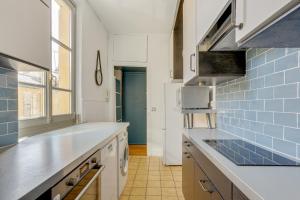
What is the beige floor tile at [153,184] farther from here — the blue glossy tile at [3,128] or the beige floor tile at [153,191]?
the blue glossy tile at [3,128]

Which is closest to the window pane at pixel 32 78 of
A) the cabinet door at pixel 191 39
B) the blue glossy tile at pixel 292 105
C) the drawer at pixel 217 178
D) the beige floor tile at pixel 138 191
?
the cabinet door at pixel 191 39

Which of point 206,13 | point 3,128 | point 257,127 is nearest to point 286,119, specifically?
point 257,127

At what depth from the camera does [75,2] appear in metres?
2.88

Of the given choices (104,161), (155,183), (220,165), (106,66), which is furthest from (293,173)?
(106,66)

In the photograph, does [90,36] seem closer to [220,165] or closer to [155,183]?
[155,183]

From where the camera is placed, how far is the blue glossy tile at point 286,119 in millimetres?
1110

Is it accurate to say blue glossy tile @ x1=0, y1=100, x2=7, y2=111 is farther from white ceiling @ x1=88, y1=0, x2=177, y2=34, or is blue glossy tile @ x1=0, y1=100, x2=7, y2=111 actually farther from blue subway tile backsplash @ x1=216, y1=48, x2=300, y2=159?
white ceiling @ x1=88, y1=0, x2=177, y2=34

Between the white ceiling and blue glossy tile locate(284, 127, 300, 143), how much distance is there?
2.50 meters

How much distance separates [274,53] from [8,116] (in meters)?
1.77

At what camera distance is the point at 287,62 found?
1172 mm

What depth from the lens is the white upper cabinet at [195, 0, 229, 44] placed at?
1211 mm

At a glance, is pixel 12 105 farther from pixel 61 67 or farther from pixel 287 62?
pixel 287 62

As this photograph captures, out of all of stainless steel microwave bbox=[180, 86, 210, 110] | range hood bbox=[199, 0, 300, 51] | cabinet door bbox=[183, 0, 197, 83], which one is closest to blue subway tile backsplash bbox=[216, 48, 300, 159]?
range hood bbox=[199, 0, 300, 51]

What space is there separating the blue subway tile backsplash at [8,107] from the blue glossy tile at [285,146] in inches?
66.6
